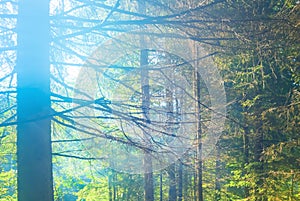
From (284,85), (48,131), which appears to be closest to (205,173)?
(284,85)

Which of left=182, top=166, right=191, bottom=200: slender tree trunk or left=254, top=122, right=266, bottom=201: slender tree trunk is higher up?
left=254, top=122, right=266, bottom=201: slender tree trunk

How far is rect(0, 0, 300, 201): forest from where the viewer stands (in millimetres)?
2459

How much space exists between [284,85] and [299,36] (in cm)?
413

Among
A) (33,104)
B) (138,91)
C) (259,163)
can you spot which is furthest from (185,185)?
(33,104)

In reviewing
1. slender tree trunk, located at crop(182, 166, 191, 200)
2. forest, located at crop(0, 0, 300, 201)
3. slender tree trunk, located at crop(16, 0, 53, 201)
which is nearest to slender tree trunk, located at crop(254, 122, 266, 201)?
forest, located at crop(0, 0, 300, 201)

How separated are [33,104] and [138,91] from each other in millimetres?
2119

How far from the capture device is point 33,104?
241cm

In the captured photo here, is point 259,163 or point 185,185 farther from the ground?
point 259,163

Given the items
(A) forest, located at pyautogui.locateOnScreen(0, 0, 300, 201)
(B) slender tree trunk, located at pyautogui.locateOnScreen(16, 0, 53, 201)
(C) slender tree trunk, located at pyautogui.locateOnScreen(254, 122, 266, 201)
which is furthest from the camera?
(C) slender tree trunk, located at pyautogui.locateOnScreen(254, 122, 266, 201)

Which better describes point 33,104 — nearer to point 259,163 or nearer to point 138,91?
point 138,91

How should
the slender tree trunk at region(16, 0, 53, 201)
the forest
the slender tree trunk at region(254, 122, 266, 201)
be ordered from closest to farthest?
the slender tree trunk at region(16, 0, 53, 201), the forest, the slender tree trunk at region(254, 122, 266, 201)

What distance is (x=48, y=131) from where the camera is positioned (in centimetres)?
244

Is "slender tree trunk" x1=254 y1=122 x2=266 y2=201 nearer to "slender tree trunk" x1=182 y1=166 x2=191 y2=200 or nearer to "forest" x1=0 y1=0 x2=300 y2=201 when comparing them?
"forest" x1=0 y1=0 x2=300 y2=201

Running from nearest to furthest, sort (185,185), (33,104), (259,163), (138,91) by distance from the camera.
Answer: (33,104) < (138,91) < (259,163) < (185,185)
